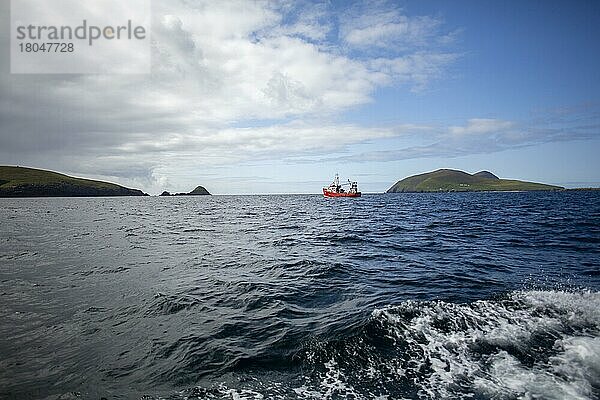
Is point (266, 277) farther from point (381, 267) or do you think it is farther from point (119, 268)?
point (119, 268)

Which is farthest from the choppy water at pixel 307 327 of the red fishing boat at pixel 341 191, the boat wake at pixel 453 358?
the red fishing boat at pixel 341 191

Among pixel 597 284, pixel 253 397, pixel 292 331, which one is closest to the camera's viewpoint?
pixel 253 397

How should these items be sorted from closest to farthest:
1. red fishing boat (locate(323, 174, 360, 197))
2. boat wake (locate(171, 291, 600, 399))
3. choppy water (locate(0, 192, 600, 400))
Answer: boat wake (locate(171, 291, 600, 399)), choppy water (locate(0, 192, 600, 400)), red fishing boat (locate(323, 174, 360, 197))

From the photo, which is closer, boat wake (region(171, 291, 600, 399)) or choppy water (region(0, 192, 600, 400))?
boat wake (region(171, 291, 600, 399))

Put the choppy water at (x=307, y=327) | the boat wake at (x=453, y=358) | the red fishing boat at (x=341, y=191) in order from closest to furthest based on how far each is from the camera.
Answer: the boat wake at (x=453, y=358)
the choppy water at (x=307, y=327)
the red fishing boat at (x=341, y=191)

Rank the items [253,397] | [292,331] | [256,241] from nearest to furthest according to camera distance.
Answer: [253,397] < [292,331] < [256,241]

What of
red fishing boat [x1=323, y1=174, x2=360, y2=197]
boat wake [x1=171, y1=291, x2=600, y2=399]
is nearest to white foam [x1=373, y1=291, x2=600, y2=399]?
boat wake [x1=171, y1=291, x2=600, y2=399]

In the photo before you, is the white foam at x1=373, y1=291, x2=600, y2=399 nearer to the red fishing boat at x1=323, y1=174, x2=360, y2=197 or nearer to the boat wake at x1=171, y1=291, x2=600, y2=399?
the boat wake at x1=171, y1=291, x2=600, y2=399

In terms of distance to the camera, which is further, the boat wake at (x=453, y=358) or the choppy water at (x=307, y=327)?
the choppy water at (x=307, y=327)

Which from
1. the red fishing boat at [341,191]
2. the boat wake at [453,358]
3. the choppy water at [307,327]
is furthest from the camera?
the red fishing boat at [341,191]

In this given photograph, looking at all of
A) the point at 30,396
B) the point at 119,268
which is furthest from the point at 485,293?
the point at 119,268

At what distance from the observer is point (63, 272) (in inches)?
738

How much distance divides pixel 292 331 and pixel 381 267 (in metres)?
9.39

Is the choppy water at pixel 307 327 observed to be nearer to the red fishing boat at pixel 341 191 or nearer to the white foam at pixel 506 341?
the white foam at pixel 506 341
